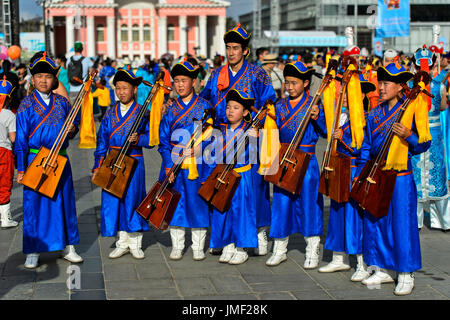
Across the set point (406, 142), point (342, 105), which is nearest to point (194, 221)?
point (342, 105)

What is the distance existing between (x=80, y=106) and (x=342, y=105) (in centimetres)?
222

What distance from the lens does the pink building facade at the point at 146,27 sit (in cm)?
8075

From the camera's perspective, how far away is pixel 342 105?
5.50m

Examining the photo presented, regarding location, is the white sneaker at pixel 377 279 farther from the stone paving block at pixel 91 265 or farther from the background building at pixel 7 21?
the background building at pixel 7 21

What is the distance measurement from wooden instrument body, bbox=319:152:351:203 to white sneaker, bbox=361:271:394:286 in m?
0.63

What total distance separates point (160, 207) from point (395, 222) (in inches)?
80.4

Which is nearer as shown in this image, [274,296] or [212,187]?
[274,296]

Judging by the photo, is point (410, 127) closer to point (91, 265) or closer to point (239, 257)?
point (239, 257)

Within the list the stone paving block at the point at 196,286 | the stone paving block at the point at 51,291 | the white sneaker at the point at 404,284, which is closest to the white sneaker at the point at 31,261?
the stone paving block at the point at 51,291

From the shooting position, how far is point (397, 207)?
16.5ft

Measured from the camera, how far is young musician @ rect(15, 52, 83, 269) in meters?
5.72

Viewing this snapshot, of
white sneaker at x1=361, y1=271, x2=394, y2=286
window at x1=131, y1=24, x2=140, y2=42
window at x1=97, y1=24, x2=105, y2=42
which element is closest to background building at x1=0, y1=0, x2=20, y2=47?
white sneaker at x1=361, y1=271, x2=394, y2=286

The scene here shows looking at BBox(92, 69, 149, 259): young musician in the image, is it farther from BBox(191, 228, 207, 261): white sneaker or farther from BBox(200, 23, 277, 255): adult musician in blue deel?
BBox(200, 23, 277, 255): adult musician in blue deel

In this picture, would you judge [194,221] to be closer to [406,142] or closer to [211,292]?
[211,292]
